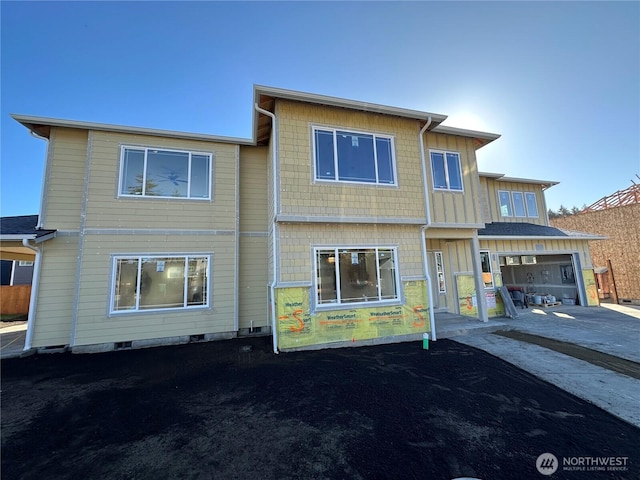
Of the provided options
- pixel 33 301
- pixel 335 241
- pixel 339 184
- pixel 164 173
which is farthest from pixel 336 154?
pixel 33 301

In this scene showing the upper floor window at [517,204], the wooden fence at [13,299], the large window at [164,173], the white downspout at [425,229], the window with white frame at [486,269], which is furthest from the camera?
the upper floor window at [517,204]

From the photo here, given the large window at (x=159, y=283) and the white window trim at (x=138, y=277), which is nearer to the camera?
the white window trim at (x=138, y=277)

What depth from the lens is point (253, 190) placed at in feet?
28.0

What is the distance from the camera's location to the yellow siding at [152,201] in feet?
22.9

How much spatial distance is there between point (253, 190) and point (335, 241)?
369 centimetres

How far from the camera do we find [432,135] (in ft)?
26.8

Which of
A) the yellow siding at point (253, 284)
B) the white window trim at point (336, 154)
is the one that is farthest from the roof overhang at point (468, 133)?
the yellow siding at point (253, 284)

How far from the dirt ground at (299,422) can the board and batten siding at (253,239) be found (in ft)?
8.55

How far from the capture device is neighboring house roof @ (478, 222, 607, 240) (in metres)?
10.2

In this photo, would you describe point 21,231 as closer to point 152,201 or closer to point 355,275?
point 152,201

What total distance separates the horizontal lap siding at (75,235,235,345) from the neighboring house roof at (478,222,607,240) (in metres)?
9.48

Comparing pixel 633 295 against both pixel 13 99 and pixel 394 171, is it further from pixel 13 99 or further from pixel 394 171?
pixel 13 99

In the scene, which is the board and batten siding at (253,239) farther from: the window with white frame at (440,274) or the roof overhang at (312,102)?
the window with white frame at (440,274)

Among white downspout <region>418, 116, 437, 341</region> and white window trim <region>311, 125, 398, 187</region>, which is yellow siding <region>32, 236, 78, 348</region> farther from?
white downspout <region>418, 116, 437, 341</region>
